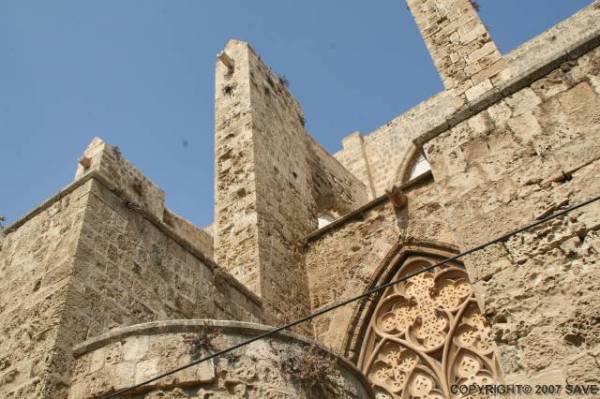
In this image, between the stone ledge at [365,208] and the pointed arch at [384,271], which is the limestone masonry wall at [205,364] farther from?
the stone ledge at [365,208]

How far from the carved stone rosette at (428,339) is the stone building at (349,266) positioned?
1 cm

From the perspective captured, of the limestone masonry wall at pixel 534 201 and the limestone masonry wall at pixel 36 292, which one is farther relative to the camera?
the limestone masonry wall at pixel 36 292

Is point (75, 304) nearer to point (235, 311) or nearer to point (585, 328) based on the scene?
point (235, 311)

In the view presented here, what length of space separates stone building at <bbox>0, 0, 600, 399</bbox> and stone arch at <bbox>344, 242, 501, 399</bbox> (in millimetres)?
16

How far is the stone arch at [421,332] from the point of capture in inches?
202

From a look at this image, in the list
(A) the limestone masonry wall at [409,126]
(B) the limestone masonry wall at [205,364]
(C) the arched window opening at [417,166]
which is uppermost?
(A) the limestone masonry wall at [409,126]

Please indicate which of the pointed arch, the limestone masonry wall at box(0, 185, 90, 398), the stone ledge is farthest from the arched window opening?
the limestone masonry wall at box(0, 185, 90, 398)

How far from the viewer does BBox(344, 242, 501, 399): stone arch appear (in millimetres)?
5133

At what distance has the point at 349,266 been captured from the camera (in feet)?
21.1

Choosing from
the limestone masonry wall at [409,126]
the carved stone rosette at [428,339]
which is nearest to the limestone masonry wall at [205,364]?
the carved stone rosette at [428,339]

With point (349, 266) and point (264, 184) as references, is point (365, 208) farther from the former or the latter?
point (264, 184)

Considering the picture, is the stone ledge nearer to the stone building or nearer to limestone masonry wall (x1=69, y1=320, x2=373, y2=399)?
the stone building

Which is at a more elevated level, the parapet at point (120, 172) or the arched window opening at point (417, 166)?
the arched window opening at point (417, 166)

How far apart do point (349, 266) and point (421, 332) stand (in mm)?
1212
